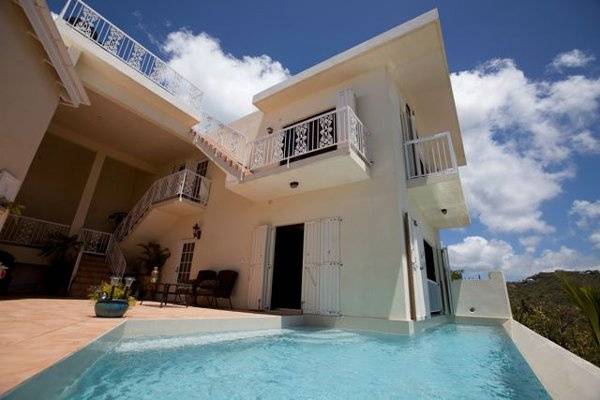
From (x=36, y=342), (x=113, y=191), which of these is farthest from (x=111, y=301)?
(x=113, y=191)

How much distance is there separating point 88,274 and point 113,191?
4608 millimetres

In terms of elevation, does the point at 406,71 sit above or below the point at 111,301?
above

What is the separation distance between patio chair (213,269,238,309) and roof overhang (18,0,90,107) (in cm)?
570

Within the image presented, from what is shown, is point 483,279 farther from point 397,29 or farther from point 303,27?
point 303,27

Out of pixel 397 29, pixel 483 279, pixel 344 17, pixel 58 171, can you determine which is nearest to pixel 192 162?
pixel 58 171

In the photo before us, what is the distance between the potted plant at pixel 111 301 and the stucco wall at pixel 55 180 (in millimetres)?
9510

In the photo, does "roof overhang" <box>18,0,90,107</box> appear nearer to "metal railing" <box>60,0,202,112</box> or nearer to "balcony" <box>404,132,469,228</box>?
"metal railing" <box>60,0,202,112</box>

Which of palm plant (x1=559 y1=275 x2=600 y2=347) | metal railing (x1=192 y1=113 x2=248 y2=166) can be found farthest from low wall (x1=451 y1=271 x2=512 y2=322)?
metal railing (x1=192 y1=113 x2=248 y2=166)

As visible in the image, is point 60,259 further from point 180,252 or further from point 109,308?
point 109,308

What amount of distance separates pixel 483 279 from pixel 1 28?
13.1 meters

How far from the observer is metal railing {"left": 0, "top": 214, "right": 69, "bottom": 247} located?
9234mm

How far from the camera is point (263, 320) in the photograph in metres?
5.29

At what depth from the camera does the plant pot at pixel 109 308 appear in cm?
380

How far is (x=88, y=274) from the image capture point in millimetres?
9359
